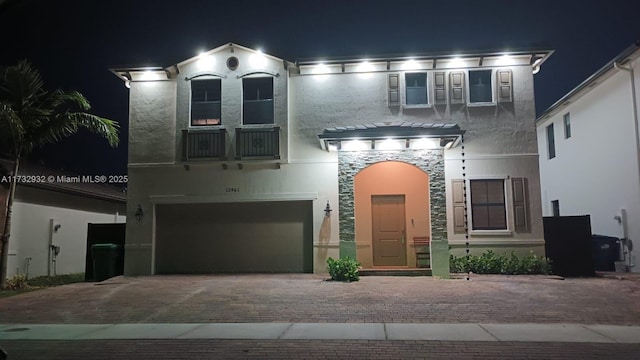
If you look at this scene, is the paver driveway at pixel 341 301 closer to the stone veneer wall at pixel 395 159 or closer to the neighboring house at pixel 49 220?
the stone veneer wall at pixel 395 159

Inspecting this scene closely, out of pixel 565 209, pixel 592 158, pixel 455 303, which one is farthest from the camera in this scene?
pixel 565 209

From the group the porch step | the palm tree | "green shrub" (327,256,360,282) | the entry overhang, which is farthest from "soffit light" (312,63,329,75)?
the palm tree

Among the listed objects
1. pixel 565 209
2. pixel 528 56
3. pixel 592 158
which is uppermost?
pixel 528 56

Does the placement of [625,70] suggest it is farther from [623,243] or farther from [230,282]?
[230,282]

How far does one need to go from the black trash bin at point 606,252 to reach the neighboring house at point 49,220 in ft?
60.2

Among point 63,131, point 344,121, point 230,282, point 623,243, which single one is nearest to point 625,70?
point 623,243

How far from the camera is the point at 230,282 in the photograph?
46.4ft

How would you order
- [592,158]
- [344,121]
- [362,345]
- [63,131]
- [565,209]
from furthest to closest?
[565,209], [592,158], [344,121], [63,131], [362,345]

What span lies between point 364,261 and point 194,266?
17.7ft

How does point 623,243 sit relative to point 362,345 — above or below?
above

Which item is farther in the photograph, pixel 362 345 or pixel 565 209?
pixel 565 209

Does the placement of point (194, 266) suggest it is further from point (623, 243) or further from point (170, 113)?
point (623, 243)

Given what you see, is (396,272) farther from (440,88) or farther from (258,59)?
(258,59)

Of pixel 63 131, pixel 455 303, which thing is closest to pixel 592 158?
pixel 455 303
